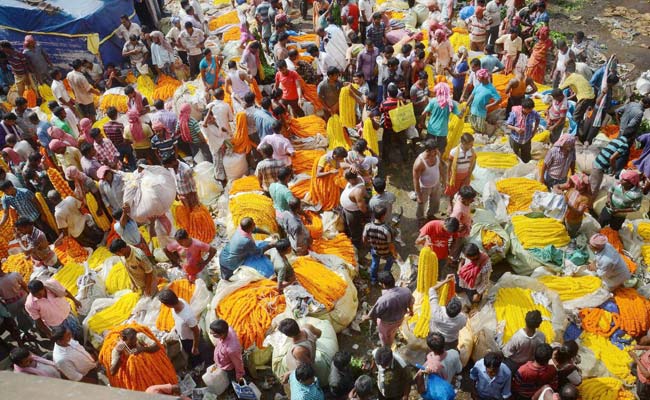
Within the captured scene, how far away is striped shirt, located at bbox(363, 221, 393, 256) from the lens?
644cm

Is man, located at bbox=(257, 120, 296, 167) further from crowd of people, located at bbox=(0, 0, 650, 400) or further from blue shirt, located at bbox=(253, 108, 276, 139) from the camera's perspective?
blue shirt, located at bbox=(253, 108, 276, 139)

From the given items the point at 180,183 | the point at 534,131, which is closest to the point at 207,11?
the point at 180,183

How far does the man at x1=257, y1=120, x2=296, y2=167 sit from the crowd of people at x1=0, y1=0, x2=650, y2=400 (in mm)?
38

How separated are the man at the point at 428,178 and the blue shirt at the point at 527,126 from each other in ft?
4.88

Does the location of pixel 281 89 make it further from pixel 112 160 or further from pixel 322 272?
pixel 322 272

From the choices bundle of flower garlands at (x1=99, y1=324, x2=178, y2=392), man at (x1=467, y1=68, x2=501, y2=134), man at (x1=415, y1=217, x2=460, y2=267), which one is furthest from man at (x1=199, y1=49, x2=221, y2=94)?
bundle of flower garlands at (x1=99, y1=324, x2=178, y2=392)

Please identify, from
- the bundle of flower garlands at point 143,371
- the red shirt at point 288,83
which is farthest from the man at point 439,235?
the red shirt at point 288,83

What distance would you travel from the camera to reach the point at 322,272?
6570 mm

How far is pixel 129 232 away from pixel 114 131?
2.60 meters

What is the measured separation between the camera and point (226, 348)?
17.3ft

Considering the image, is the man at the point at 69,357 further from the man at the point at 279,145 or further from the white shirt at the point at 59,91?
the white shirt at the point at 59,91

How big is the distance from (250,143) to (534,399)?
5596 mm

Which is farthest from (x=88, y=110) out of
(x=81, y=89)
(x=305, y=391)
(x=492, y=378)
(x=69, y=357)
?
(x=492, y=378)

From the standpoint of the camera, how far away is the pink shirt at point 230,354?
17.4ft
